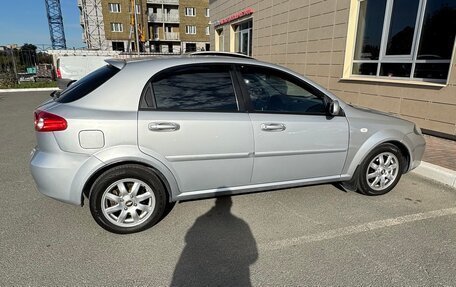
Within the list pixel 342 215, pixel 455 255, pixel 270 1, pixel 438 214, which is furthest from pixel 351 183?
pixel 270 1

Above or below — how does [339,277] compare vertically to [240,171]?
below

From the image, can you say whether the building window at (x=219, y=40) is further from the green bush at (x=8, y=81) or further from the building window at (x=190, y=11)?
the building window at (x=190, y=11)

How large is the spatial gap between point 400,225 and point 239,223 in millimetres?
1657

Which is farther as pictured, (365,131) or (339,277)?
(365,131)

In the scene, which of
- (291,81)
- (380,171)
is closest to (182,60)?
(291,81)

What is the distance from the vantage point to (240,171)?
3043mm

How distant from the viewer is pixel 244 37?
14.4m

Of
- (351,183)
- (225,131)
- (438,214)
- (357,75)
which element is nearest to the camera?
(225,131)

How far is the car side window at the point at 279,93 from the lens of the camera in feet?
10.2

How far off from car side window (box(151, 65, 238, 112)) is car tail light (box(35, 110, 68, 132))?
0.76 m

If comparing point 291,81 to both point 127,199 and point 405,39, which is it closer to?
point 127,199

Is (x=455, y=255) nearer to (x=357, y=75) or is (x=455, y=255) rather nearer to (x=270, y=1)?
(x=357, y=75)

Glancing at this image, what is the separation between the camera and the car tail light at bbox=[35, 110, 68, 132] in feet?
8.35

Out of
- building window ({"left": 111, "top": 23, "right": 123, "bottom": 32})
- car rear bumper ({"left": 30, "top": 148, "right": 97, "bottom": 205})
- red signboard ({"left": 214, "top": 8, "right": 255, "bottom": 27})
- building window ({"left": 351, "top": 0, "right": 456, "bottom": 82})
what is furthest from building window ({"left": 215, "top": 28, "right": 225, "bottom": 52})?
building window ({"left": 111, "top": 23, "right": 123, "bottom": 32})
